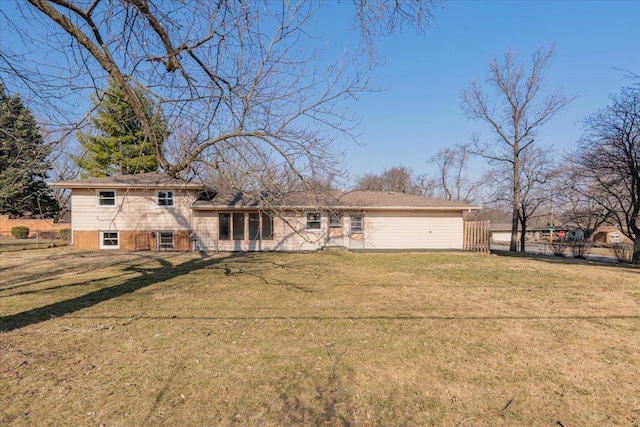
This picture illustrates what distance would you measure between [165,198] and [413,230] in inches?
517

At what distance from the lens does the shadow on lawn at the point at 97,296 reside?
5.24 metres

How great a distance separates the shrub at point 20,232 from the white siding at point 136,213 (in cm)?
1703

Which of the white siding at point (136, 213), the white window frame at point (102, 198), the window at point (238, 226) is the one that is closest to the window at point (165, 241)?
the white siding at point (136, 213)

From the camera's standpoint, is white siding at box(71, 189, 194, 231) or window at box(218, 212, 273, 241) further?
window at box(218, 212, 273, 241)

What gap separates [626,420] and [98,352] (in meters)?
5.37

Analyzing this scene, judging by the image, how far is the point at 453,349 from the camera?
13.6ft

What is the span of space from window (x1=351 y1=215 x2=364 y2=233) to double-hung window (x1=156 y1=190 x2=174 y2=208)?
9424 mm

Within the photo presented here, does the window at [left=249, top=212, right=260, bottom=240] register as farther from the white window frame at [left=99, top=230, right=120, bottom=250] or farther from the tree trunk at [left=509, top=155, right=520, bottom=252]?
the tree trunk at [left=509, top=155, right=520, bottom=252]

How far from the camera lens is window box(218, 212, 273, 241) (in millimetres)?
17328

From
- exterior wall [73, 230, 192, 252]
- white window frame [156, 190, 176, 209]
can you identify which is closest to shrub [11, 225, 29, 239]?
exterior wall [73, 230, 192, 252]

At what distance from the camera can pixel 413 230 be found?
59.4 feet

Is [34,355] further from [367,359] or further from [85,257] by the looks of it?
[85,257]

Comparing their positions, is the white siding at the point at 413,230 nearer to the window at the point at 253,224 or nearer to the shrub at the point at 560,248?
the shrub at the point at 560,248

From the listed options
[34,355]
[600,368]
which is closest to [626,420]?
[600,368]
